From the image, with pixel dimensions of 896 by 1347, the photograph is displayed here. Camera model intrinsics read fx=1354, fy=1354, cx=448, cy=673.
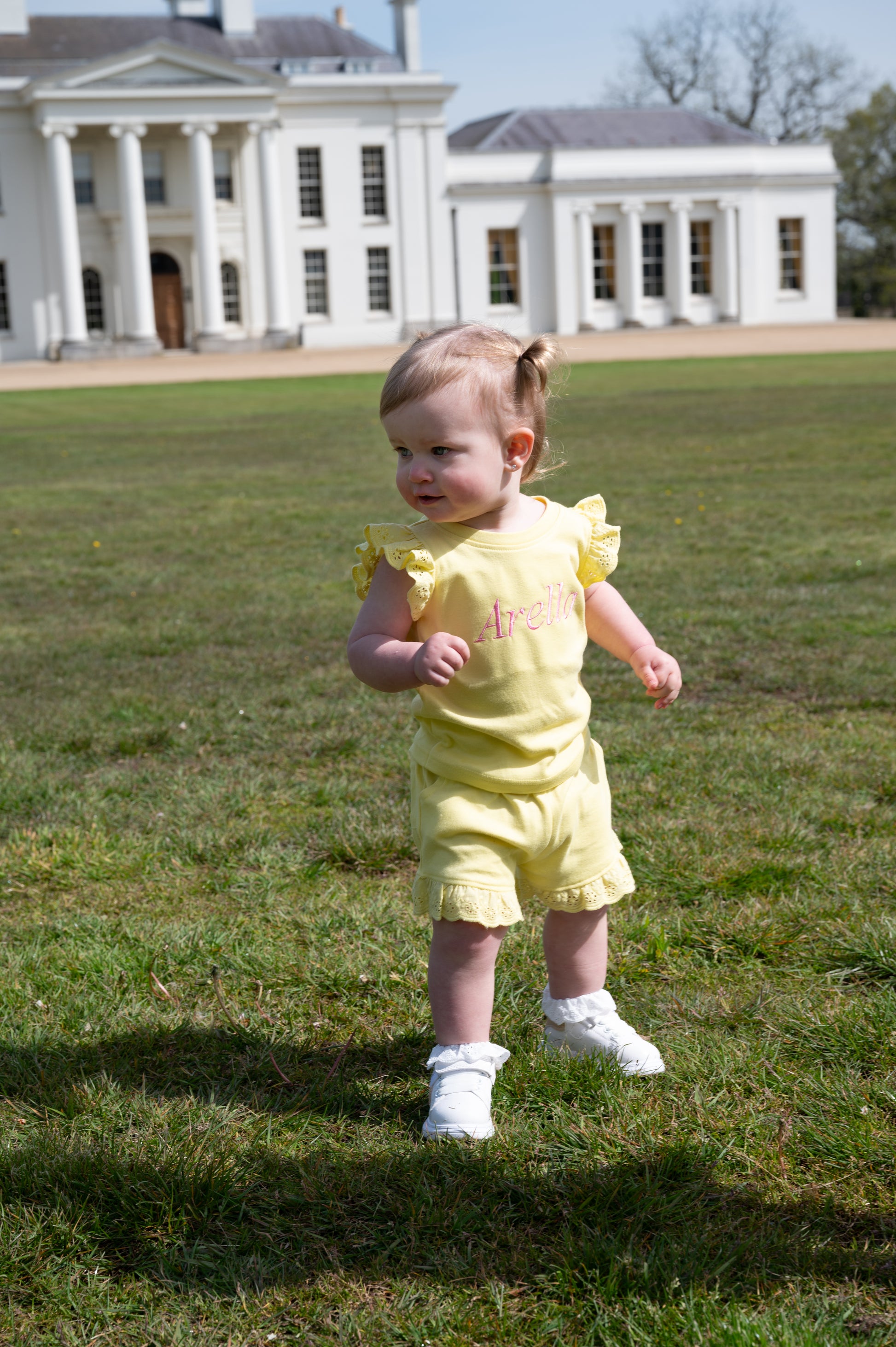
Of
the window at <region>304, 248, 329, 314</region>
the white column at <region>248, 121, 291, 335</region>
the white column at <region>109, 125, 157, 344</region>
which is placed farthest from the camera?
the window at <region>304, 248, 329, 314</region>

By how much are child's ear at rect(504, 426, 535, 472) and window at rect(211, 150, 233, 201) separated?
51.5 metres

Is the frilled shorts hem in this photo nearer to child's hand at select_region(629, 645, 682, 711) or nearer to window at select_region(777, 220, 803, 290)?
child's hand at select_region(629, 645, 682, 711)

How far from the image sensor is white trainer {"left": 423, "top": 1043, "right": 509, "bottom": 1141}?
235 centimetres

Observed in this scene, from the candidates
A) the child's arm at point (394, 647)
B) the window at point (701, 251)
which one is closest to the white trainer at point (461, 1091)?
the child's arm at point (394, 647)

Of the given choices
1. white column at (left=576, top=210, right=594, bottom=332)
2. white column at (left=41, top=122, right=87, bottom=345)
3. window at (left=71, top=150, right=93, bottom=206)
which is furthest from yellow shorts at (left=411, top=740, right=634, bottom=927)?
white column at (left=576, top=210, right=594, bottom=332)

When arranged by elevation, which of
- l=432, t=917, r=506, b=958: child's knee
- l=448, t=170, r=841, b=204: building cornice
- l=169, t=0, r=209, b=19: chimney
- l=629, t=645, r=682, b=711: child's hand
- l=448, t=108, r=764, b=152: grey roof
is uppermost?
l=169, t=0, r=209, b=19: chimney

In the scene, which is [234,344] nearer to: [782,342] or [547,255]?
[547,255]

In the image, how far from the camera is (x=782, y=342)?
134ft

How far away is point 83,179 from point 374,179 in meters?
11.0

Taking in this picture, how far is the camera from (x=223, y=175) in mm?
50531

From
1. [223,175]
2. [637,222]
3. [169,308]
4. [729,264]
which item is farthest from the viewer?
[729,264]

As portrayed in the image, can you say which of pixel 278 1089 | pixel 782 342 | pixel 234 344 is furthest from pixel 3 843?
pixel 234 344

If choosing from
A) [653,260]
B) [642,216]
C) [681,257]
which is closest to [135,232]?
[642,216]

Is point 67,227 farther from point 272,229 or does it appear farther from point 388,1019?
point 388,1019
